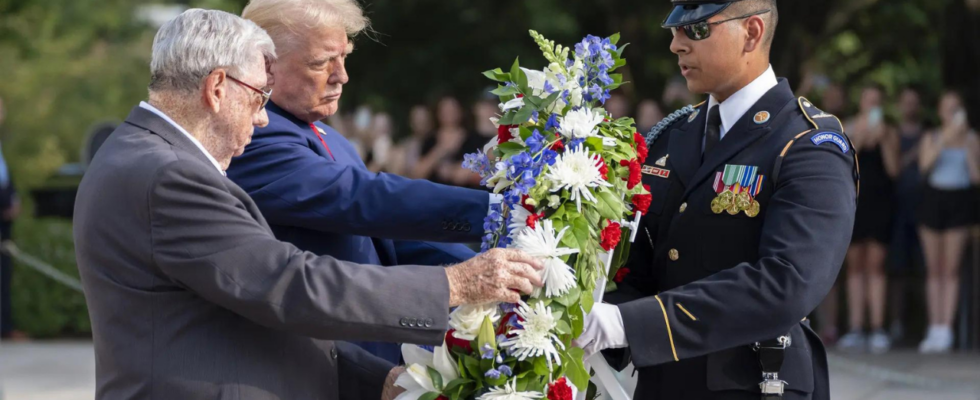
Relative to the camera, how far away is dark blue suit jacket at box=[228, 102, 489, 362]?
3332 millimetres

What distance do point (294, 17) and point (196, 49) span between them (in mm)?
809

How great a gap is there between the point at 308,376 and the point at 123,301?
1.70 feet

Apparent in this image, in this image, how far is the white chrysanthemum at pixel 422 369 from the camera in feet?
9.83

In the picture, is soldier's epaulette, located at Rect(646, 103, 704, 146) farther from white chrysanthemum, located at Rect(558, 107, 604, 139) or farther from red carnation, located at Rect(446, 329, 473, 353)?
red carnation, located at Rect(446, 329, 473, 353)

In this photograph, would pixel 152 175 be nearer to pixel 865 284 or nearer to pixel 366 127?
pixel 865 284

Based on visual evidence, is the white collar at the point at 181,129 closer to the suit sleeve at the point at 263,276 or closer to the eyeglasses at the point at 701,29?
the suit sleeve at the point at 263,276

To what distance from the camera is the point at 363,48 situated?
15672 mm

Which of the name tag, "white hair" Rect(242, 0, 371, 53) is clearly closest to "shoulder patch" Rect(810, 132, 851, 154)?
the name tag

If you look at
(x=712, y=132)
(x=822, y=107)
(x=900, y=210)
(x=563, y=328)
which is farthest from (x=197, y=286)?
(x=822, y=107)

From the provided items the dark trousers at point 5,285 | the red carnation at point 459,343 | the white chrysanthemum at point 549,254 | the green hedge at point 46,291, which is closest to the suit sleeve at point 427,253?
the red carnation at point 459,343

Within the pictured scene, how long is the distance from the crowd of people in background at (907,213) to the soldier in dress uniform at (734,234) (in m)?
6.28

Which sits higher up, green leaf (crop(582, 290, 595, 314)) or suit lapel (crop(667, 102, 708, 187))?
suit lapel (crop(667, 102, 708, 187))

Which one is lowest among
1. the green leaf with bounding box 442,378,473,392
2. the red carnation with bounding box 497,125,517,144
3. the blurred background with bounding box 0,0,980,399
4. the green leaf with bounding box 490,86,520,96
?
the blurred background with bounding box 0,0,980,399

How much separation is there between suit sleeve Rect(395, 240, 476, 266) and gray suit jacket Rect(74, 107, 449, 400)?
107cm
